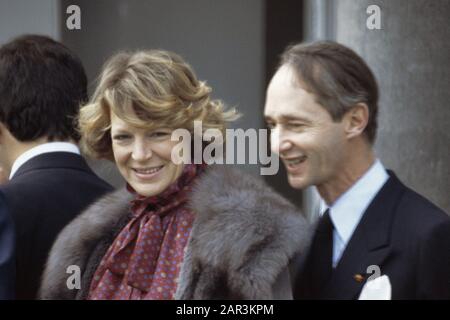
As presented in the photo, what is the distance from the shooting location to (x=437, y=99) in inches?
193

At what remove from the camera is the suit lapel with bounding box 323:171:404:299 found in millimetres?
2754

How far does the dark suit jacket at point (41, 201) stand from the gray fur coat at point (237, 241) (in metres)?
0.29

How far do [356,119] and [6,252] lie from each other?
3.36 feet

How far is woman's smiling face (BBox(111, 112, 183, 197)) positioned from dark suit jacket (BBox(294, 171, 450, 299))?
0.47m

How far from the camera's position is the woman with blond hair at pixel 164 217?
272 cm

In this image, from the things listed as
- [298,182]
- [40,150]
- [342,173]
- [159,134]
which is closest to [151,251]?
[159,134]

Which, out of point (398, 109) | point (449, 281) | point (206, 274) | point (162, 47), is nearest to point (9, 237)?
point (206, 274)

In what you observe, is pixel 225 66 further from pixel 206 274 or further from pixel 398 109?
pixel 206 274

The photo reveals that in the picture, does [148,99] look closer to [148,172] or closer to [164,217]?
[148,172]

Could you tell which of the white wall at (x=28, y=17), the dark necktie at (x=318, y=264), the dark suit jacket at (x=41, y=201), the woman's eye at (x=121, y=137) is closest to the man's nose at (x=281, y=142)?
the dark necktie at (x=318, y=264)

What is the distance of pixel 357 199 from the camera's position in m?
2.85
